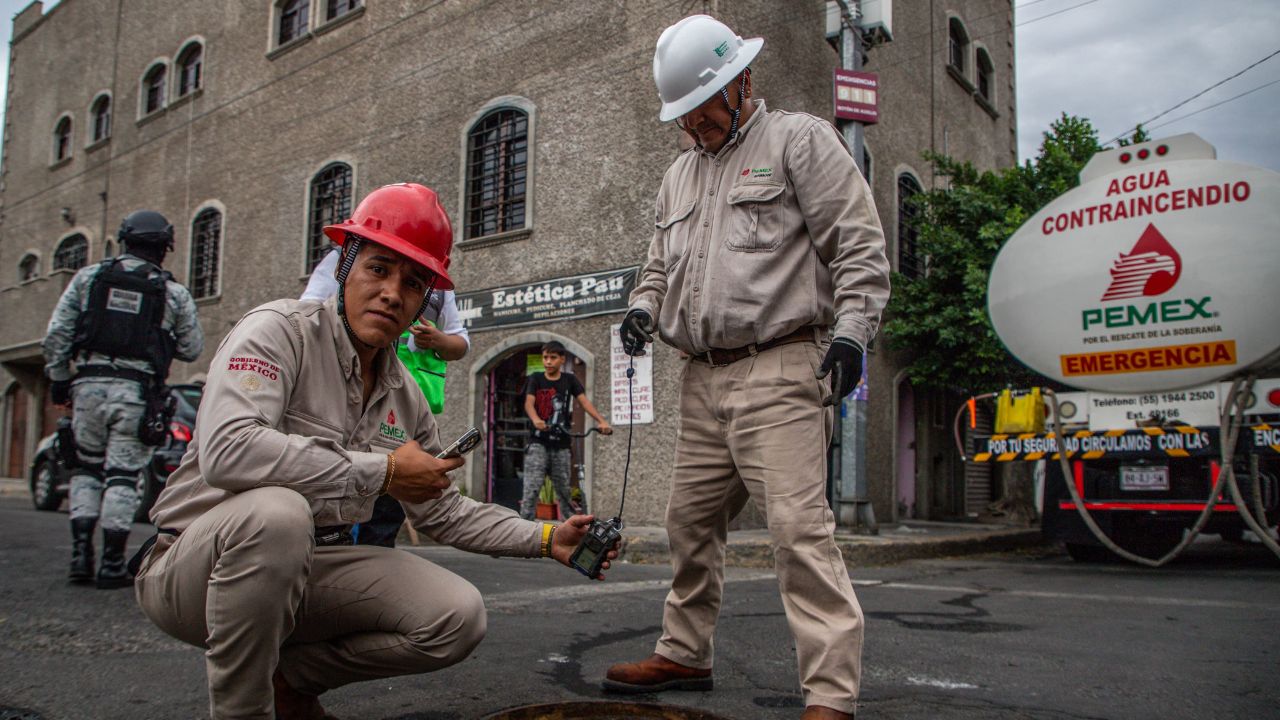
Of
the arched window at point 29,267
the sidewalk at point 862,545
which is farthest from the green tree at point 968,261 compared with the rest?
the arched window at point 29,267

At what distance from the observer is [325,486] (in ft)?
6.42

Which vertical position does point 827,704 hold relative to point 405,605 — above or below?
below

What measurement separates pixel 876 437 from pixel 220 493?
36.1 ft

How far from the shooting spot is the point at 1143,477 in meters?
7.16

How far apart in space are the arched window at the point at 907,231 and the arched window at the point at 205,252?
11.7 m

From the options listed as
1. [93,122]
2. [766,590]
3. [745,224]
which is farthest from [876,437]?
[93,122]

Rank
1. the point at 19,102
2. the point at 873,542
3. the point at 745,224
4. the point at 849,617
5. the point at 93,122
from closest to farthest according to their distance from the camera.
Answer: the point at 849,617, the point at 745,224, the point at 873,542, the point at 93,122, the point at 19,102

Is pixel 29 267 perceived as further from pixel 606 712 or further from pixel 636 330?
pixel 606 712

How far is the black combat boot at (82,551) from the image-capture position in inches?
188

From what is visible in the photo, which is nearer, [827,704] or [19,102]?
[827,704]

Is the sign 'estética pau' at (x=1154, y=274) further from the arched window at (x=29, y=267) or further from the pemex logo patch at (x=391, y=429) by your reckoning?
the arched window at (x=29, y=267)

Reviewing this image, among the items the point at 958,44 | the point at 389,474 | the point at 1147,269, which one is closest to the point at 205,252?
the point at 958,44

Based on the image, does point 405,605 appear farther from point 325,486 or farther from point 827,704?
point 827,704

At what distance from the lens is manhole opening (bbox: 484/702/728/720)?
7.98ft
